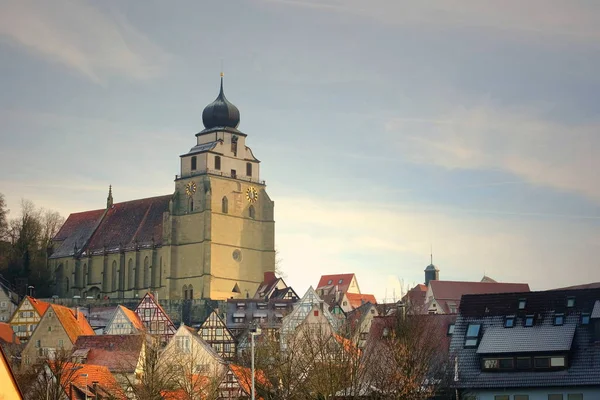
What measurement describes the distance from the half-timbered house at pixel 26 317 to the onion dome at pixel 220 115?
36.7 meters

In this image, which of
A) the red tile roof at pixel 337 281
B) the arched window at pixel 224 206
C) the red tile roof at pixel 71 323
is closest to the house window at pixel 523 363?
the red tile roof at pixel 71 323

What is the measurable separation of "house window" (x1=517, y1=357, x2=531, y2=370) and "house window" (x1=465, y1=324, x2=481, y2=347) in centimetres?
280

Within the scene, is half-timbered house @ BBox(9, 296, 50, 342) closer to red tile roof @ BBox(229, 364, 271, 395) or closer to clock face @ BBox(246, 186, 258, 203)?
clock face @ BBox(246, 186, 258, 203)

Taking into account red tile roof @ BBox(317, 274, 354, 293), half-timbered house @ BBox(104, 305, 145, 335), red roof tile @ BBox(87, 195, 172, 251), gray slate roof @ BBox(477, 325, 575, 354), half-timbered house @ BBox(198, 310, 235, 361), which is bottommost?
gray slate roof @ BBox(477, 325, 575, 354)

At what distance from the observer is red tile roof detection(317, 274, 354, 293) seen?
173 metres

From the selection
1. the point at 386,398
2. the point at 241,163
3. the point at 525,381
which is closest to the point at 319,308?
the point at 241,163

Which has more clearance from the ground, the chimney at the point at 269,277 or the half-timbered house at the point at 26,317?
the chimney at the point at 269,277

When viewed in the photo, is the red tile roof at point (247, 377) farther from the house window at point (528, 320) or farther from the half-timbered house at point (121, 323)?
the half-timbered house at point (121, 323)

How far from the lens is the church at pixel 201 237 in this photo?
136625 mm

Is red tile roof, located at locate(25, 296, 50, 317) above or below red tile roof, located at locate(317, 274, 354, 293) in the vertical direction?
below

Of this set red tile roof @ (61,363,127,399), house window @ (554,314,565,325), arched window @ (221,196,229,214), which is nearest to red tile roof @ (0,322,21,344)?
arched window @ (221,196,229,214)

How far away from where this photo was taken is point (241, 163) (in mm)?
143750

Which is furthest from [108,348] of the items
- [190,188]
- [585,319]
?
[190,188]

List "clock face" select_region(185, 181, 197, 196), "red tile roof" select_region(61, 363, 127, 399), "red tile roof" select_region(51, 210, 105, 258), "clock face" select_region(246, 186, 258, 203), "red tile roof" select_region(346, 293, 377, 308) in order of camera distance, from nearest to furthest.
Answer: "red tile roof" select_region(61, 363, 127, 399) < "clock face" select_region(185, 181, 197, 196) < "clock face" select_region(246, 186, 258, 203) < "red tile roof" select_region(346, 293, 377, 308) < "red tile roof" select_region(51, 210, 105, 258)
